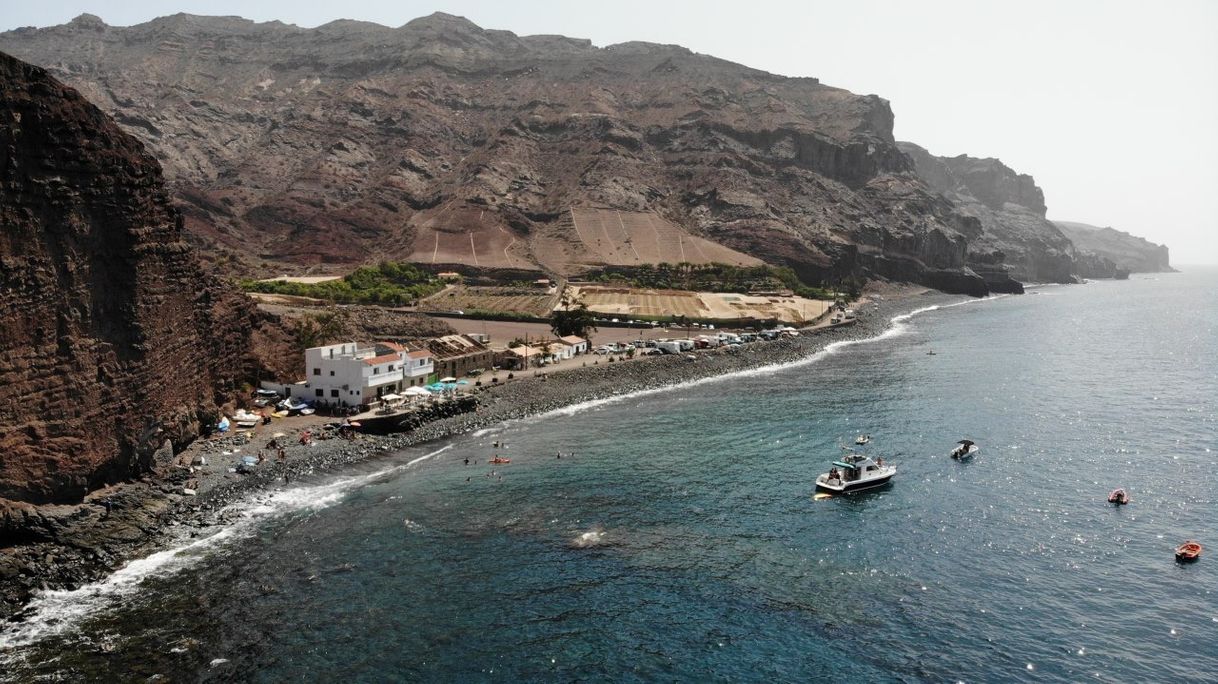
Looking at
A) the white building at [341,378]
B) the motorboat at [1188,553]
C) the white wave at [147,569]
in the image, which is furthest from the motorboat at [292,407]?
the motorboat at [1188,553]

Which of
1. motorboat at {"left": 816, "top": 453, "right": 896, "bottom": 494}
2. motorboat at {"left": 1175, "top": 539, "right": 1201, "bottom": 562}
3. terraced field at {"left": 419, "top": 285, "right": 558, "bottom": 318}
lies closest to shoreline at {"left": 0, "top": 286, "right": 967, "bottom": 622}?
motorboat at {"left": 816, "top": 453, "right": 896, "bottom": 494}

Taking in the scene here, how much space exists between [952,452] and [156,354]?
70.5 meters

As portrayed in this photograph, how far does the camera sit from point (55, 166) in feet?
169

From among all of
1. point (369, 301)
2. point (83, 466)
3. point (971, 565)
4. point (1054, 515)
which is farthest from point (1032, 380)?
point (369, 301)

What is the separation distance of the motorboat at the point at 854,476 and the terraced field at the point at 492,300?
103 m

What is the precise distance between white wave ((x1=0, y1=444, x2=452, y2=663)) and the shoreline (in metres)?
0.67

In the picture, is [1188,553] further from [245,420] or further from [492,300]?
[492,300]

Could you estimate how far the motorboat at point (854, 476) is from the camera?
63.6 m

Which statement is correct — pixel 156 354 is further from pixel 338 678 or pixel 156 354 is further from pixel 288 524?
pixel 338 678

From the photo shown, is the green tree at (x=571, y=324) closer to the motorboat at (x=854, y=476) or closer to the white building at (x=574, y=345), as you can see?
the white building at (x=574, y=345)

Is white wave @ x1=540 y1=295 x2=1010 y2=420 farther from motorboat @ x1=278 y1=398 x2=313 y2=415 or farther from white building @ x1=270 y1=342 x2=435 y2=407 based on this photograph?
motorboat @ x1=278 y1=398 x2=313 y2=415

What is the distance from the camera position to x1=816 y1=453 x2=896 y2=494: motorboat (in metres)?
63.6

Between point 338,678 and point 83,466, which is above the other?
point 83,466

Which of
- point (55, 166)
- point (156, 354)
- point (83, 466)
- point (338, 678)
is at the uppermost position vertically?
point (55, 166)
